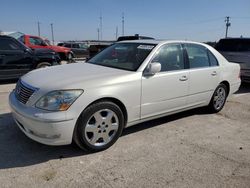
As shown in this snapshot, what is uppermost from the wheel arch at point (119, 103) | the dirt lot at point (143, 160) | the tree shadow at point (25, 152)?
the wheel arch at point (119, 103)

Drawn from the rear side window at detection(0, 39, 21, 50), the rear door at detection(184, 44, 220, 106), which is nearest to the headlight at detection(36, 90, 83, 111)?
the rear door at detection(184, 44, 220, 106)

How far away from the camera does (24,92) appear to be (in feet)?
11.5

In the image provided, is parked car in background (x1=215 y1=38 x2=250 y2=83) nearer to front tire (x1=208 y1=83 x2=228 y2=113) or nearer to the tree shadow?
front tire (x1=208 y1=83 x2=228 y2=113)

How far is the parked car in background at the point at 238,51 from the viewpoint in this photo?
843 cm

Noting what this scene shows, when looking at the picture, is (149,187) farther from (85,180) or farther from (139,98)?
(139,98)

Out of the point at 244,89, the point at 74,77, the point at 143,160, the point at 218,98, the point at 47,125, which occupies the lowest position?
the point at 244,89

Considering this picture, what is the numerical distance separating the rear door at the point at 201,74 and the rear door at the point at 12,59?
5892mm

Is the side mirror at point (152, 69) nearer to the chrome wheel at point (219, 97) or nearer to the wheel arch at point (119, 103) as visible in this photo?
the wheel arch at point (119, 103)

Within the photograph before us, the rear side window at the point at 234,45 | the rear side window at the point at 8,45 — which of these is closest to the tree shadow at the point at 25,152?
the rear side window at the point at 8,45

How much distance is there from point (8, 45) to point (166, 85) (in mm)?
6178

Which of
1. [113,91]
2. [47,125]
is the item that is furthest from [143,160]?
[47,125]

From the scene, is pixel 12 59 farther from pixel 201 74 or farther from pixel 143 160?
pixel 143 160

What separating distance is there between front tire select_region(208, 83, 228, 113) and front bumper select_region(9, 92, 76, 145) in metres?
3.38

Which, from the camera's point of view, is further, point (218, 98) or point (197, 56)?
point (218, 98)
